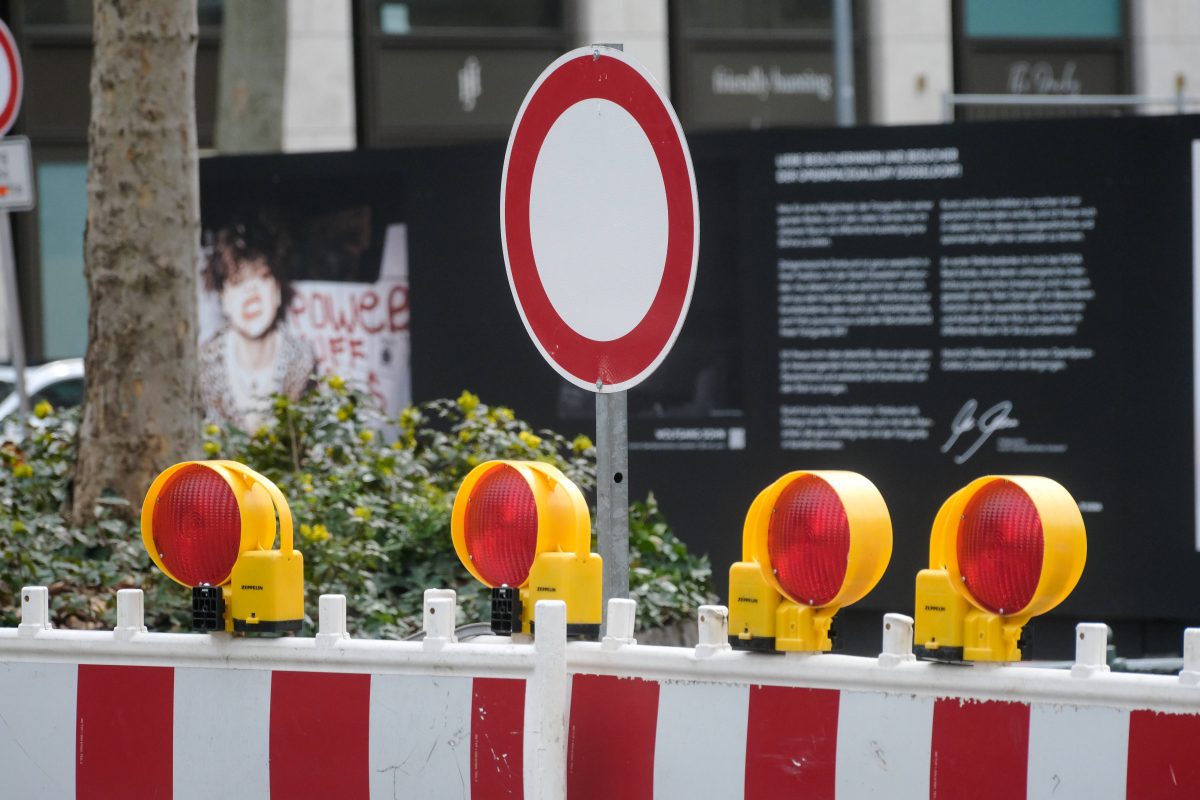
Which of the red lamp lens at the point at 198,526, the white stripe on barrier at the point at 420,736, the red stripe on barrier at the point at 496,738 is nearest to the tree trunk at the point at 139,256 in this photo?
the red lamp lens at the point at 198,526

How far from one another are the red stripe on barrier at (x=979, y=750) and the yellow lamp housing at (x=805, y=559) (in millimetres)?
258

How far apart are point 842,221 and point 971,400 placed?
108 cm

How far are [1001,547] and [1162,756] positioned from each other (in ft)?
1.32

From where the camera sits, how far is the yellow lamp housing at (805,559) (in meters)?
3.04

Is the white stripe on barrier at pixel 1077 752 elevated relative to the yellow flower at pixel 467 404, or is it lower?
lower

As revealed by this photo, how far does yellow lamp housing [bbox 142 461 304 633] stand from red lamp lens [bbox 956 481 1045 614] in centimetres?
127

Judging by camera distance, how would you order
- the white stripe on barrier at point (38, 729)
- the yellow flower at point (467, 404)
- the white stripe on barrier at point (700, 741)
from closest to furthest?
the white stripe on barrier at point (700, 741) → the white stripe on barrier at point (38, 729) → the yellow flower at point (467, 404)

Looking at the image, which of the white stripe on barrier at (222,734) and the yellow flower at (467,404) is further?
the yellow flower at (467,404)

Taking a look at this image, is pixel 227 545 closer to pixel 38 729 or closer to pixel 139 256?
pixel 38 729

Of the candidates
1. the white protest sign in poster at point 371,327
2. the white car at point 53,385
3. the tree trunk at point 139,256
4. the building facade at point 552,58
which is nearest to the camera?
the tree trunk at point 139,256

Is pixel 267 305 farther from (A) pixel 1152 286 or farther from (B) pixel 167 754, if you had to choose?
(B) pixel 167 754

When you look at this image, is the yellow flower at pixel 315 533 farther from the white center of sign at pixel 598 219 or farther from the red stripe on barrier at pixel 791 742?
the red stripe on barrier at pixel 791 742

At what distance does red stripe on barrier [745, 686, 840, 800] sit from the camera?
3057mm

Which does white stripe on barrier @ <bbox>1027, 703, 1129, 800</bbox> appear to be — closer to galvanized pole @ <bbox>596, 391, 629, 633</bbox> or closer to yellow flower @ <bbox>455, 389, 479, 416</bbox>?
galvanized pole @ <bbox>596, 391, 629, 633</bbox>
